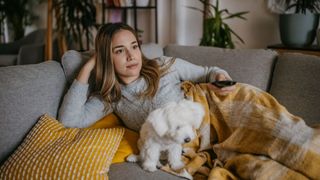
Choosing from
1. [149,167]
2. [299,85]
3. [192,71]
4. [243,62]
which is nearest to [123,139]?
[149,167]

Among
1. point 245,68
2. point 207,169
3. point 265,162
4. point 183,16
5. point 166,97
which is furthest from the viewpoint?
point 183,16

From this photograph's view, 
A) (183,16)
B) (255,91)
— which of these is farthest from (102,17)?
(255,91)

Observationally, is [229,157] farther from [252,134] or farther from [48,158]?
[48,158]

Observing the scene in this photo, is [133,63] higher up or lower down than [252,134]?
higher up

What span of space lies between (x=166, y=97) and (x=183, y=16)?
1.98 meters

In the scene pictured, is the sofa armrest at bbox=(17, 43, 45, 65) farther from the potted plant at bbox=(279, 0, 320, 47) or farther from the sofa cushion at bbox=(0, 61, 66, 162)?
the potted plant at bbox=(279, 0, 320, 47)

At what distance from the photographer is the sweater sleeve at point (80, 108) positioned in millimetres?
1499

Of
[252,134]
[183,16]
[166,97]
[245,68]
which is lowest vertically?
[252,134]

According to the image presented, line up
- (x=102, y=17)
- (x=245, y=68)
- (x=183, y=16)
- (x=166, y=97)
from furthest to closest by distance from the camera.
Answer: (x=102, y=17), (x=183, y=16), (x=245, y=68), (x=166, y=97)

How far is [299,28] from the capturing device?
7.80ft

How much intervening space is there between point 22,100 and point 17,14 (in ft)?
12.8

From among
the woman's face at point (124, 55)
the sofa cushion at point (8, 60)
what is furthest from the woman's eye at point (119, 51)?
the sofa cushion at point (8, 60)

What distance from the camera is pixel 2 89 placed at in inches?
53.3

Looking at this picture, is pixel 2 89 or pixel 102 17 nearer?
pixel 2 89
